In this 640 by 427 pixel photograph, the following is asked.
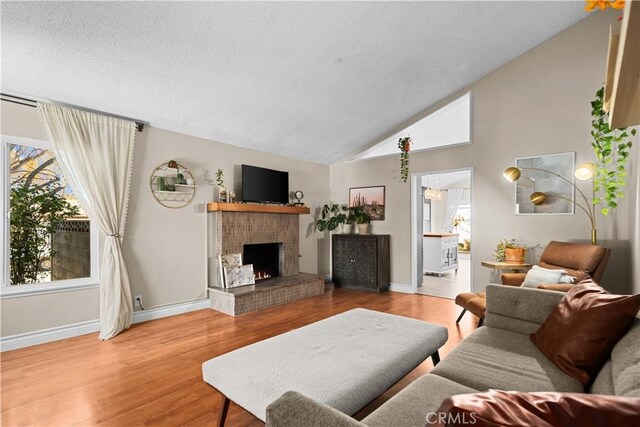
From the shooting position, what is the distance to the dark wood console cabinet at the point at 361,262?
17.6 ft

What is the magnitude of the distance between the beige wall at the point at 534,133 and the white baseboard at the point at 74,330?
4077 mm

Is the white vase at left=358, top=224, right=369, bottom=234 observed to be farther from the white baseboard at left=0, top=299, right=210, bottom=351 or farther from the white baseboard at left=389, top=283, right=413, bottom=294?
the white baseboard at left=0, top=299, right=210, bottom=351

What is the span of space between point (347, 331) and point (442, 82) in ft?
12.5

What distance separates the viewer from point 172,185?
4039 millimetres

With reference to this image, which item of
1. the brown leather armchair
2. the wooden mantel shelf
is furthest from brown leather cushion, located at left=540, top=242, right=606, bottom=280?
the wooden mantel shelf

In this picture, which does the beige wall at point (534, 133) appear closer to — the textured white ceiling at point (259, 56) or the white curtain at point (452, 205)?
the textured white ceiling at point (259, 56)

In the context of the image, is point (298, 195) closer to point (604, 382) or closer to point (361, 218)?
point (361, 218)

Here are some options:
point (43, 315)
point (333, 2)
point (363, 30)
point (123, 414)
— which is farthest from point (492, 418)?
point (43, 315)

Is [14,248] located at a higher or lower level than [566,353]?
higher

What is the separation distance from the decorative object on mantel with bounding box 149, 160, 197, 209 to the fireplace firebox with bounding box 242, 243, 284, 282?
3.86 feet

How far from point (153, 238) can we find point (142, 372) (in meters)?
1.79

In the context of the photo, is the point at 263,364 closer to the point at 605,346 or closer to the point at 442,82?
the point at 605,346

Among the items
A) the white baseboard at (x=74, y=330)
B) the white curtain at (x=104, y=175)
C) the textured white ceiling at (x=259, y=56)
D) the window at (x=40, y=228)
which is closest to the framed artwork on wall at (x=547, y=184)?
the textured white ceiling at (x=259, y=56)

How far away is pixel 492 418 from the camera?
0.57 m
